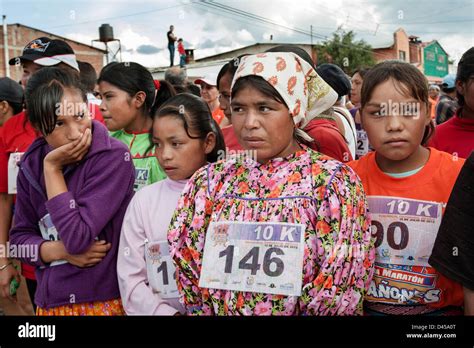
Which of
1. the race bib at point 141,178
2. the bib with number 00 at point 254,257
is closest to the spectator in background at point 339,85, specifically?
the race bib at point 141,178

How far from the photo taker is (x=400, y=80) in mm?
1857

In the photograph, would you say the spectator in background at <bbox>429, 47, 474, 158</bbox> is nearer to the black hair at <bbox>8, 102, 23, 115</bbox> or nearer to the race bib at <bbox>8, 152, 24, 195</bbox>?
the race bib at <bbox>8, 152, 24, 195</bbox>

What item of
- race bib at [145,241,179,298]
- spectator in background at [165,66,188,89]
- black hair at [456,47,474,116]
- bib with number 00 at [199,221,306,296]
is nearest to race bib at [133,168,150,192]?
race bib at [145,241,179,298]

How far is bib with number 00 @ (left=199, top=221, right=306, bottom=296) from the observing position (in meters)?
1.64

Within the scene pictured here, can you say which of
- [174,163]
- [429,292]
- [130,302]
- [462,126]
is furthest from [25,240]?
[462,126]

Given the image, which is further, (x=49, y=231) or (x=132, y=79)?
(x=132, y=79)

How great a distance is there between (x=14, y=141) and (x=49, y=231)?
100cm

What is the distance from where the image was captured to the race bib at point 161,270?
78.7 inches

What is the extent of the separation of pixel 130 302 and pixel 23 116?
155 centimetres

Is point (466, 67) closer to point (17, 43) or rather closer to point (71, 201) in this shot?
point (71, 201)

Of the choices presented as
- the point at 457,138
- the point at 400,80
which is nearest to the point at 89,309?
the point at 400,80

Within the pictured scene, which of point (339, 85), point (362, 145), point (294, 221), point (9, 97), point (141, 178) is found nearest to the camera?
point (294, 221)

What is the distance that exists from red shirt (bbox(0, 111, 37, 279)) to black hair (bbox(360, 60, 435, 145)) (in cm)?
192

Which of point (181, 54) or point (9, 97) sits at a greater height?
point (181, 54)
